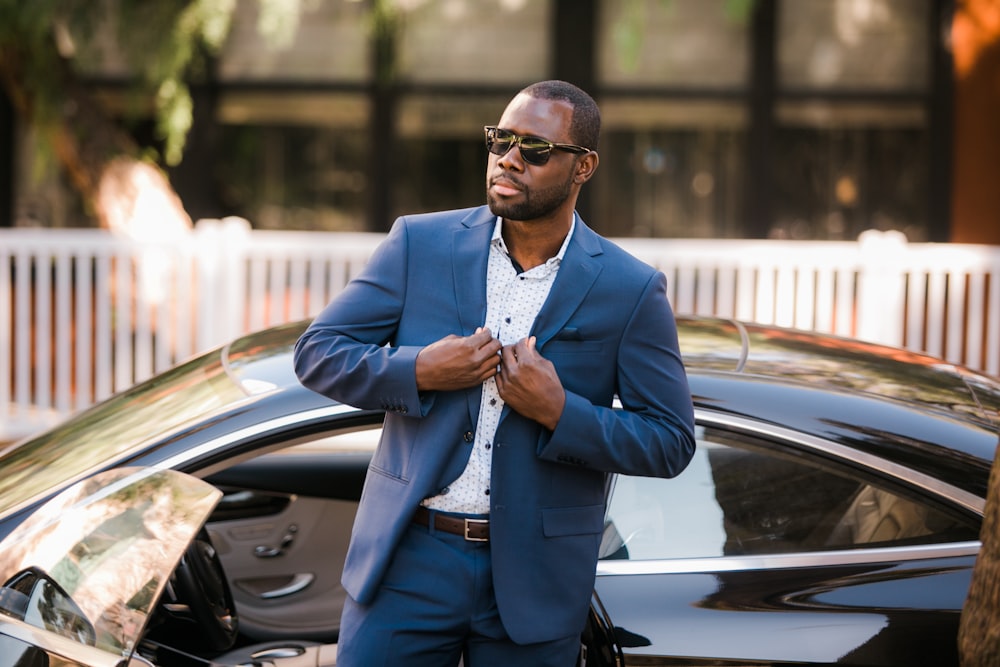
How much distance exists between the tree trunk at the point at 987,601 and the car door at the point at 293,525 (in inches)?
83.1

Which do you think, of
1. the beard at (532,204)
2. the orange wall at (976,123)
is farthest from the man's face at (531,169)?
the orange wall at (976,123)

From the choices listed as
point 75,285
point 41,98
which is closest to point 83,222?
point 41,98

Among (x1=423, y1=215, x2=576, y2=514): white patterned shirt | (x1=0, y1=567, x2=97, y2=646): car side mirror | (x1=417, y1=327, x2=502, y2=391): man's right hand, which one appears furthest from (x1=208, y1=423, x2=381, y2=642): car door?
(x1=417, y1=327, x2=502, y2=391): man's right hand

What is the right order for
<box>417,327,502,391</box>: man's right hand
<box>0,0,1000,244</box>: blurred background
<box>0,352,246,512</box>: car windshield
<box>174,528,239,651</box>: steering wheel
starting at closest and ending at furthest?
<box>417,327,502,391</box>: man's right hand < <box>0,352,246,512</box>: car windshield < <box>174,528,239,651</box>: steering wheel < <box>0,0,1000,244</box>: blurred background

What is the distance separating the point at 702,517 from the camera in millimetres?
3078

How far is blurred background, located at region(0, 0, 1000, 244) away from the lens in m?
9.45

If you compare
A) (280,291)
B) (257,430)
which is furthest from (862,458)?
(280,291)

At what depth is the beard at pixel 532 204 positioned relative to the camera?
8.13 ft

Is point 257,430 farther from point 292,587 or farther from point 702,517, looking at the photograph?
point 292,587

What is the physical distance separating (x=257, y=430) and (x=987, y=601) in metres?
1.65

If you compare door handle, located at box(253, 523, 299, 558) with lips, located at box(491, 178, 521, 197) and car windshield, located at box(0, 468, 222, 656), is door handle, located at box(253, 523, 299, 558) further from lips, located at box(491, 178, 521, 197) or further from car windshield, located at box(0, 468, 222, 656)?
lips, located at box(491, 178, 521, 197)

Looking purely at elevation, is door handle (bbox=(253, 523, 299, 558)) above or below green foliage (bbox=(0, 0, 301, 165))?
below

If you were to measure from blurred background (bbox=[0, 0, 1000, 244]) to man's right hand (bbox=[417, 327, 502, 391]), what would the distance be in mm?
7190

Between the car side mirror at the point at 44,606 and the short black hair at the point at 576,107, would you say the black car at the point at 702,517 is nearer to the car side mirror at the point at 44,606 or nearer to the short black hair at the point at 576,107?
the car side mirror at the point at 44,606
